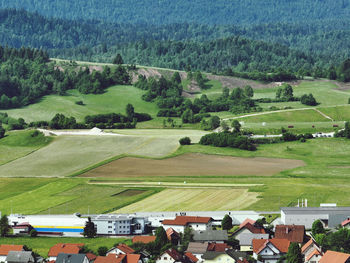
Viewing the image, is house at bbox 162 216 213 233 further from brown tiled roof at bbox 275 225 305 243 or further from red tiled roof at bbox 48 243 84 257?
red tiled roof at bbox 48 243 84 257

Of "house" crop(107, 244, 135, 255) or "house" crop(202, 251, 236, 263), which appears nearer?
"house" crop(202, 251, 236, 263)

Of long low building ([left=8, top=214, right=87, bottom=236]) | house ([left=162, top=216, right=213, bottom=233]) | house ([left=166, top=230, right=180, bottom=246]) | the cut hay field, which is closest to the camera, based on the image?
house ([left=166, top=230, right=180, bottom=246])

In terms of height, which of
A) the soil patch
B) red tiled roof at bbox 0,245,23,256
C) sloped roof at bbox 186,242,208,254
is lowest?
the soil patch

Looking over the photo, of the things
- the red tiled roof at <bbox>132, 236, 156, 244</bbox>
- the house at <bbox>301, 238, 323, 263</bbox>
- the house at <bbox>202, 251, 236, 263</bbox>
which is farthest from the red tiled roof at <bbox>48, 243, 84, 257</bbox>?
the house at <bbox>301, 238, 323, 263</bbox>

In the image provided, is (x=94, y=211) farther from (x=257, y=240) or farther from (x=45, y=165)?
(x=45, y=165)

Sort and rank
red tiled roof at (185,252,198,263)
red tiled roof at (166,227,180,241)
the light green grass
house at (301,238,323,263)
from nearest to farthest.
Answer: house at (301,238,323,263) < red tiled roof at (185,252,198,263) < red tiled roof at (166,227,180,241) < the light green grass

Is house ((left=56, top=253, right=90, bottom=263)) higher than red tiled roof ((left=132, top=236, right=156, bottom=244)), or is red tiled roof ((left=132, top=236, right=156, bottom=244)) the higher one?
house ((left=56, top=253, right=90, bottom=263))

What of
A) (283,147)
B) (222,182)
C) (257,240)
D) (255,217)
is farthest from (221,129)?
(257,240)

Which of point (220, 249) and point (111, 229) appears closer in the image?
point (220, 249)
